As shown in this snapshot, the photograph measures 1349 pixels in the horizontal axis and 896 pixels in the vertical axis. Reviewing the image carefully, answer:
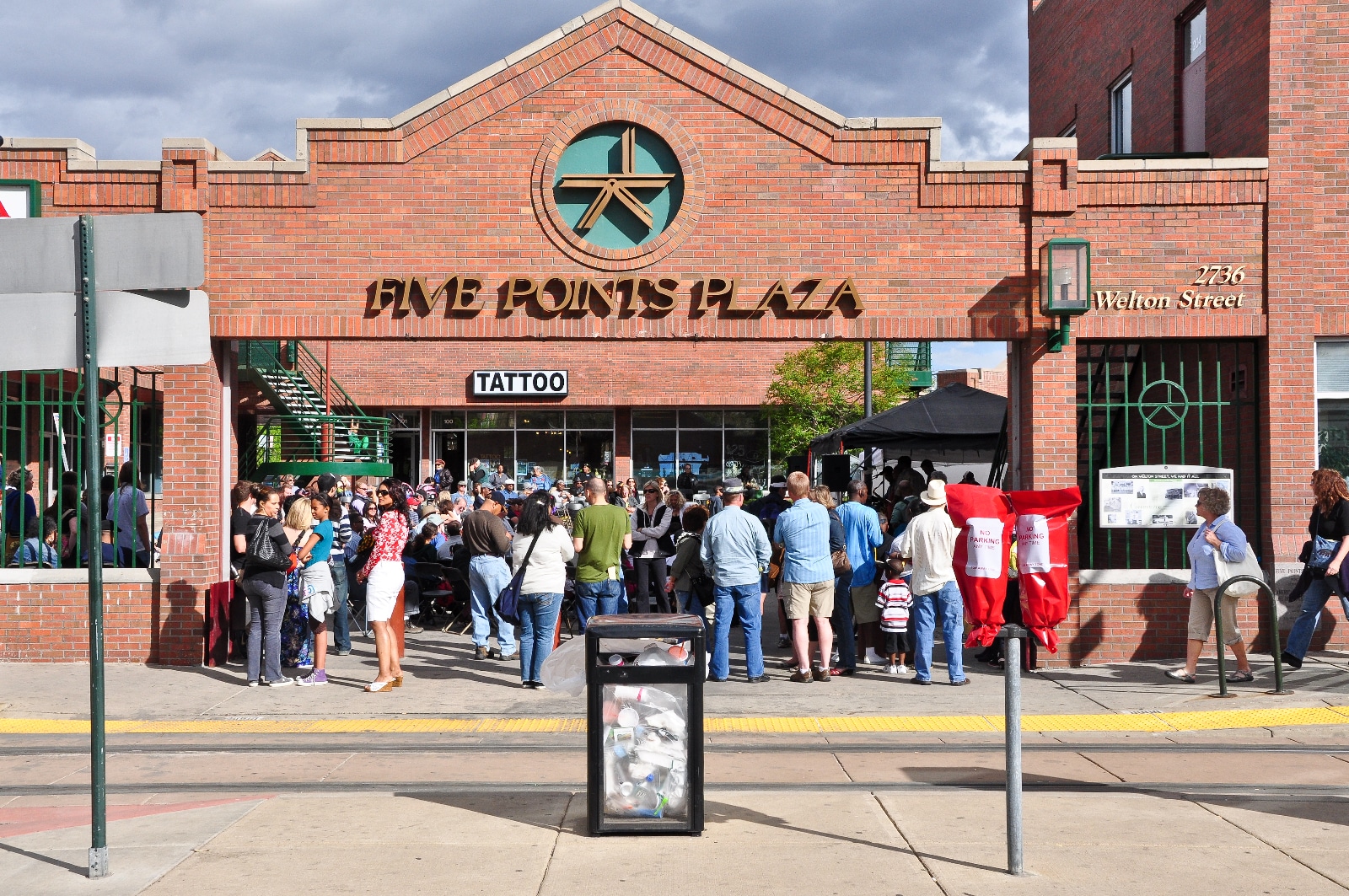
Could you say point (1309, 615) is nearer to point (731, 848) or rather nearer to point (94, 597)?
point (731, 848)

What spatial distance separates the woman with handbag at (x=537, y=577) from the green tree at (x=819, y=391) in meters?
22.8

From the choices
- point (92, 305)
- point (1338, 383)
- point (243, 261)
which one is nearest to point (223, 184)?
point (243, 261)

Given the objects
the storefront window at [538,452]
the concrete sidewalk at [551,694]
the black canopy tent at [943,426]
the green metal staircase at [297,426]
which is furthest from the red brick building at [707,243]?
the storefront window at [538,452]

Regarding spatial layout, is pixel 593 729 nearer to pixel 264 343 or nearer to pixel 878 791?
pixel 878 791

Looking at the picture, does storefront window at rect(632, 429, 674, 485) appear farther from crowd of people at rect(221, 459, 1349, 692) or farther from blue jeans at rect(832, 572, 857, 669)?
blue jeans at rect(832, 572, 857, 669)

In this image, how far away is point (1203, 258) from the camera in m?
12.0

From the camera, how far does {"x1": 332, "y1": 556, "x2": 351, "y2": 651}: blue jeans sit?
12.1m

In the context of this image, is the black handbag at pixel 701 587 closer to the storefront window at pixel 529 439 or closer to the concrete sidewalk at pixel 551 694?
the concrete sidewalk at pixel 551 694

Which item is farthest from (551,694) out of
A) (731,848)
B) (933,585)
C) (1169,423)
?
(1169,423)

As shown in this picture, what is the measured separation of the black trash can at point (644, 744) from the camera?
614cm

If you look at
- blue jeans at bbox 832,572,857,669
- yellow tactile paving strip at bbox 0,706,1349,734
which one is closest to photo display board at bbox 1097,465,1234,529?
blue jeans at bbox 832,572,857,669

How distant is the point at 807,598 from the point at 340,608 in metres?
4.91

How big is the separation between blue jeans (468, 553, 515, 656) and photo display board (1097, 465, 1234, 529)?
5.93m

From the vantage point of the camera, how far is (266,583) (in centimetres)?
1069
